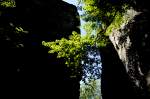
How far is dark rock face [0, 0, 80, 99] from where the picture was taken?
18609mm

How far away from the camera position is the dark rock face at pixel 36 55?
18609mm

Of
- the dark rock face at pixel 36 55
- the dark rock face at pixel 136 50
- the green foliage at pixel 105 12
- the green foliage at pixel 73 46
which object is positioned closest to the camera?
the green foliage at pixel 105 12

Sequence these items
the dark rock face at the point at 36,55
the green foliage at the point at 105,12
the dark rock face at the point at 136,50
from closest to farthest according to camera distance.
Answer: the green foliage at the point at 105,12
the dark rock face at the point at 136,50
the dark rock face at the point at 36,55

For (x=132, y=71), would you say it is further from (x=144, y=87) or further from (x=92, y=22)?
(x=92, y=22)

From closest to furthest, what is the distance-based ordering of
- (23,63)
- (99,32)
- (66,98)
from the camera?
(99,32), (23,63), (66,98)

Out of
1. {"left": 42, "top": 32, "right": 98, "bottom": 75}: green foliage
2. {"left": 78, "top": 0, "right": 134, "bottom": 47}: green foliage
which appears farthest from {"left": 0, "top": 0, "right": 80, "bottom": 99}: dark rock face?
{"left": 78, "top": 0, "right": 134, "bottom": 47}: green foliage

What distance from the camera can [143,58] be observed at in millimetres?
11438

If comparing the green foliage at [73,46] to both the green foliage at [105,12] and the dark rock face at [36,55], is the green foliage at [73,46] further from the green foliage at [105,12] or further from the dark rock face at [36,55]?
the dark rock face at [36,55]

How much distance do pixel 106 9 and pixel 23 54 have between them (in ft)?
33.5

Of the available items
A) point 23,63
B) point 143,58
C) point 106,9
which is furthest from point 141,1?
point 23,63

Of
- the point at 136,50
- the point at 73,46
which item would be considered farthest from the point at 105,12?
the point at 73,46

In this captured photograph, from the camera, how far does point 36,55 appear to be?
20.4m

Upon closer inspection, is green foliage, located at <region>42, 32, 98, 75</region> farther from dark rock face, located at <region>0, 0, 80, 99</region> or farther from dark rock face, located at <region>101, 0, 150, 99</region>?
dark rock face, located at <region>0, 0, 80, 99</region>

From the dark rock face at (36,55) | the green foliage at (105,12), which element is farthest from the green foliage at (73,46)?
the dark rock face at (36,55)
